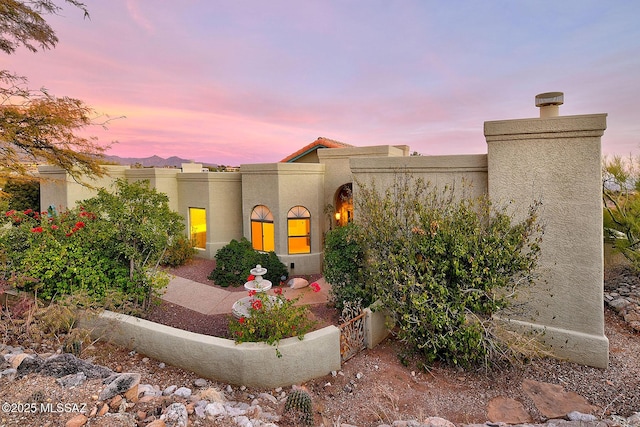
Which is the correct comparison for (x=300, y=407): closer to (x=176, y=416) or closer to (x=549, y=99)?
(x=176, y=416)

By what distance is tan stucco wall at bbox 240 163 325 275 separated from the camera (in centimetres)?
1360

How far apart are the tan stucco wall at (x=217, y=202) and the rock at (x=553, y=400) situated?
1359cm

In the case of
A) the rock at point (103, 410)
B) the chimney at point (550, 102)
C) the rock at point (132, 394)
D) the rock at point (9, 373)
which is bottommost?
the rock at point (132, 394)

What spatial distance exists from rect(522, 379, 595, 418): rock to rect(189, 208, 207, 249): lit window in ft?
48.2

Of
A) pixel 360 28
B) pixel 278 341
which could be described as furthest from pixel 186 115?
pixel 278 341

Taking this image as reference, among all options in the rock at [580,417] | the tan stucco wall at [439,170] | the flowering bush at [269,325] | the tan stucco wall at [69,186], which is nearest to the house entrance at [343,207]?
the tan stucco wall at [439,170]

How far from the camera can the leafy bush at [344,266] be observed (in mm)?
8836

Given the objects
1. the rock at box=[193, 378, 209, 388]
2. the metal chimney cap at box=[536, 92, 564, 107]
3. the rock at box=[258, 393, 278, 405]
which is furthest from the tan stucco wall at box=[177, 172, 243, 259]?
the metal chimney cap at box=[536, 92, 564, 107]

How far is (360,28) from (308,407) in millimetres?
14382

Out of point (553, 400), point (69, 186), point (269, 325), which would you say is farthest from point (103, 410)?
point (69, 186)

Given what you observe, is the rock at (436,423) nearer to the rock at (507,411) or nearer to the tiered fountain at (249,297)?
the rock at (507,411)

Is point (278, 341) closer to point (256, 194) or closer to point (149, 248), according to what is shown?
point (149, 248)

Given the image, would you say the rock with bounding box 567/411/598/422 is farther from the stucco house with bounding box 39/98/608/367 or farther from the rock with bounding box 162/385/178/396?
the rock with bounding box 162/385/178/396

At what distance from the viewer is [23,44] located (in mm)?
10422
